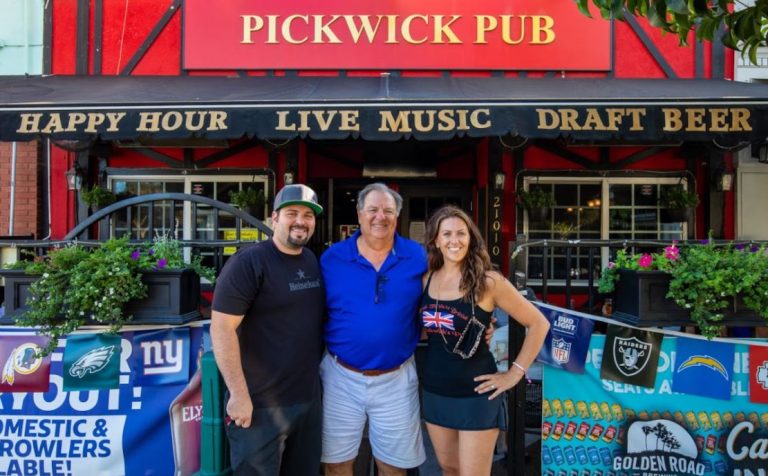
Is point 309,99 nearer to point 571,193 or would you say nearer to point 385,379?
point 385,379

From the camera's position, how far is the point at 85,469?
2891 millimetres

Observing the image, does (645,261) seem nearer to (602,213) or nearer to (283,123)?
(283,123)

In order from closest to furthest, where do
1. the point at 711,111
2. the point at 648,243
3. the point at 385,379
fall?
1. the point at 385,379
2. the point at 648,243
3. the point at 711,111

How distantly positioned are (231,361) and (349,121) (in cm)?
289

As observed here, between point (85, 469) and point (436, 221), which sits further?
point (85, 469)

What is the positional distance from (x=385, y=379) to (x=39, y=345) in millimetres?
2088

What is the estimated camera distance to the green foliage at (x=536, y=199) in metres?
6.68

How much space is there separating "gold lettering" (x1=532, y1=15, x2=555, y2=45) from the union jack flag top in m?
5.76

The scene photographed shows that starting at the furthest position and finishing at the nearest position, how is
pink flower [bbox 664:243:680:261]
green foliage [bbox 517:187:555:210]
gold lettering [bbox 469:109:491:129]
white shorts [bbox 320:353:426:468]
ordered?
green foliage [bbox 517:187:555:210], gold lettering [bbox 469:109:491:129], pink flower [bbox 664:243:680:261], white shorts [bbox 320:353:426:468]

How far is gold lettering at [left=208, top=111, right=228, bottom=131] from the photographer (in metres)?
4.61

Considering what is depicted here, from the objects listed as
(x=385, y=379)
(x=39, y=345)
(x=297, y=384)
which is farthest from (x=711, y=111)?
(x=39, y=345)

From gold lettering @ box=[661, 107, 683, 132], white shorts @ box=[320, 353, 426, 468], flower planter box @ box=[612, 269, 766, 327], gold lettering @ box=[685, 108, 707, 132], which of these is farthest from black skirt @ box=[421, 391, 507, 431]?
gold lettering @ box=[685, 108, 707, 132]

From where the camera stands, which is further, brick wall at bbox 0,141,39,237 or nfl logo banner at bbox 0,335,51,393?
brick wall at bbox 0,141,39,237

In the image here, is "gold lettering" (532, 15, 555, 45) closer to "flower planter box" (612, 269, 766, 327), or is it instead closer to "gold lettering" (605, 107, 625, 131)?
"gold lettering" (605, 107, 625, 131)
